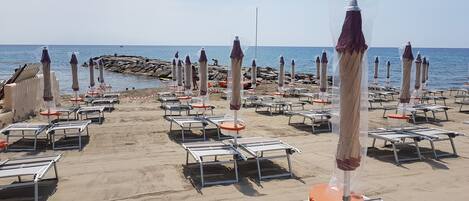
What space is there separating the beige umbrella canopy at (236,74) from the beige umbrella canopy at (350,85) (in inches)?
144

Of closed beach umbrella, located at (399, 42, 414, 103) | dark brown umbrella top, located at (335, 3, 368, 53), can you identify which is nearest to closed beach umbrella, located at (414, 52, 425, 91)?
closed beach umbrella, located at (399, 42, 414, 103)

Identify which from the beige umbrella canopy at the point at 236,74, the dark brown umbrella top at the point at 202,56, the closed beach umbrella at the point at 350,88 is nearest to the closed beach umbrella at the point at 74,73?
the dark brown umbrella top at the point at 202,56

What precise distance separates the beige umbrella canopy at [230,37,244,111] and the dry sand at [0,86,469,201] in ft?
4.04

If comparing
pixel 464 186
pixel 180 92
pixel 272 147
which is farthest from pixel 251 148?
pixel 180 92

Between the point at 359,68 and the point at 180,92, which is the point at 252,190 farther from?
the point at 180,92

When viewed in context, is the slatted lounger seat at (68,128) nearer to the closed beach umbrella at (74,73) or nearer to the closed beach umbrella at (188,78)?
the closed beach umbrella at (74,73)

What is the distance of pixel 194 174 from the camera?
280 inches

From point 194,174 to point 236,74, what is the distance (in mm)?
1958

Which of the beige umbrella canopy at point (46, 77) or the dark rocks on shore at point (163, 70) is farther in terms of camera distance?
the dark rocks on shore at point (163, 70)

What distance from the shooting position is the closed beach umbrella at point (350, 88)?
3.79 m

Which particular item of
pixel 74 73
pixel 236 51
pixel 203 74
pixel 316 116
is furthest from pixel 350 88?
pixel 74 73

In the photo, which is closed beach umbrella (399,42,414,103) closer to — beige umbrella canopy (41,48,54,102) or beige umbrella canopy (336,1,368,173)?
beige umbrella canopy (336,1,368,173)

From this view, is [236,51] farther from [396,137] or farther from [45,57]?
[45,57]

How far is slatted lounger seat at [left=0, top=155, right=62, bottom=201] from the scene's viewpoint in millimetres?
5732
